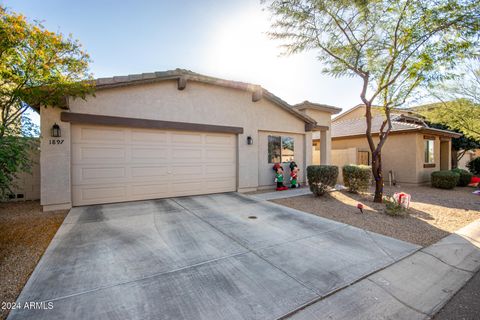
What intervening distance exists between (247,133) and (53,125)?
6.47 meters

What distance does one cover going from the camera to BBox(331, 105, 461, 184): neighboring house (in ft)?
40.5

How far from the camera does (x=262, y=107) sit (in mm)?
9836

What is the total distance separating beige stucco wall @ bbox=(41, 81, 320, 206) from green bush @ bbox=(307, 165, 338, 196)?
2421 millimetres

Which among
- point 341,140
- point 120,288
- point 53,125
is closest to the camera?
point 120,288

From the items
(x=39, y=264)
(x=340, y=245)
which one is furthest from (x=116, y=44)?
(x=340, y=245)

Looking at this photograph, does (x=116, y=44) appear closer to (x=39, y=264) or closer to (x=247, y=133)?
(x=247, y=133)

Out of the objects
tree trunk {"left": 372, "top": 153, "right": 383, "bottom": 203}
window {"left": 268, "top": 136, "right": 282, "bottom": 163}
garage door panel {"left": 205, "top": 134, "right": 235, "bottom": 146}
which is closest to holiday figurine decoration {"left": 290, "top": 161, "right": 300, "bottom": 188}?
window {"left": 268, "top": 136, "right": 282, "bottom": 163}

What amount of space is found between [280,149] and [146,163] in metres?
6.04

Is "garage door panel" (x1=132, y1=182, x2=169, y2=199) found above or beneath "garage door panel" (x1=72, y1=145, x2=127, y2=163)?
beneath

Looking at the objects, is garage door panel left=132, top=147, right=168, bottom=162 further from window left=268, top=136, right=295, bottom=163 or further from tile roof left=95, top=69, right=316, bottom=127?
window left=268, top=136, right=295, bottom=163

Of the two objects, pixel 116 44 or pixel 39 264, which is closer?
pixel 39 264

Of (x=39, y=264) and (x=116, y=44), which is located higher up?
(x=116, y=44)

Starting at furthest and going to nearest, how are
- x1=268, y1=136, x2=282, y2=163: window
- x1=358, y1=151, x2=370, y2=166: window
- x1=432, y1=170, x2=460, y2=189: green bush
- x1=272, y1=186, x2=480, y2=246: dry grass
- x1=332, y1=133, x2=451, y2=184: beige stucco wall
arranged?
x1=358, y1=151, x2=370, y2=166: window → x1=332, y1=133, x2=451, y2=184: beige stucco wall → x1=432, y1=170, x2=460, y2=189: green bush → x1=268, y1=136, x2=282, y2=163: window → x1=272, y1=186, x2=480, y2=246: dry grass

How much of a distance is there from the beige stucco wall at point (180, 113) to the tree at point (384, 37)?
2854 millimetres
